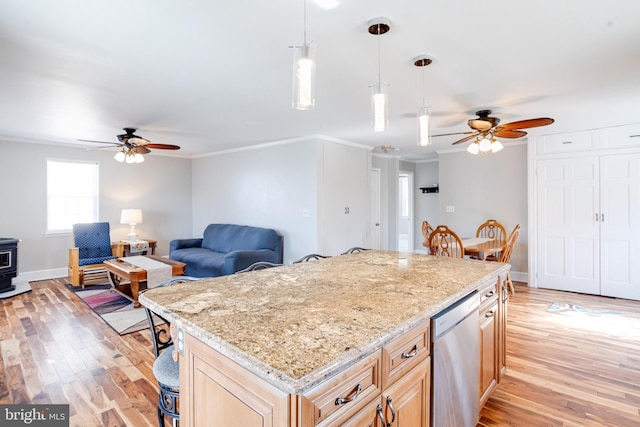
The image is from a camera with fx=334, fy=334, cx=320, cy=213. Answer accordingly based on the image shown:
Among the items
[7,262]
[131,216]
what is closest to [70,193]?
[131,216]

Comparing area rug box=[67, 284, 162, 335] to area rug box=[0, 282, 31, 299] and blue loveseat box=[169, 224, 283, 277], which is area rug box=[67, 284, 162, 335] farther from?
blue loveseat box=[169, 224, 283, 277]

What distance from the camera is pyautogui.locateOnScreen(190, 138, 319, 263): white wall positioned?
17.2 ft

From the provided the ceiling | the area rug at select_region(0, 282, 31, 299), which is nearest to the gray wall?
the area rug at select_region(0, 282, 31, 299)

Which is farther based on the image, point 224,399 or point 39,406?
point 39,406

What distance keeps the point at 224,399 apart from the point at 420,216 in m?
7.78

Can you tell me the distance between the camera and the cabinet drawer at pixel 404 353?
1.19 meters

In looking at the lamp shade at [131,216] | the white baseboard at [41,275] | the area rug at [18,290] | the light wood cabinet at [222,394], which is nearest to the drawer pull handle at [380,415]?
the light wood cabinet at [222,394]

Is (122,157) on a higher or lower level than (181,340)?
higher

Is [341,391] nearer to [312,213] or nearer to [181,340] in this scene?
[181,340]

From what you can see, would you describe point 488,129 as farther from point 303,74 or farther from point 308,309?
point 308,309

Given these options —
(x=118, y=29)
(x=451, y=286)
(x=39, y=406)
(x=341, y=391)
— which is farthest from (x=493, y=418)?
(x=118, y=29)

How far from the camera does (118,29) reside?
199 centimetres

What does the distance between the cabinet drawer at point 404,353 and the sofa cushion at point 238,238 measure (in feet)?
13.3

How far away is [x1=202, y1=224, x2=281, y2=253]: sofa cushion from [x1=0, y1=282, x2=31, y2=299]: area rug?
104 inches
